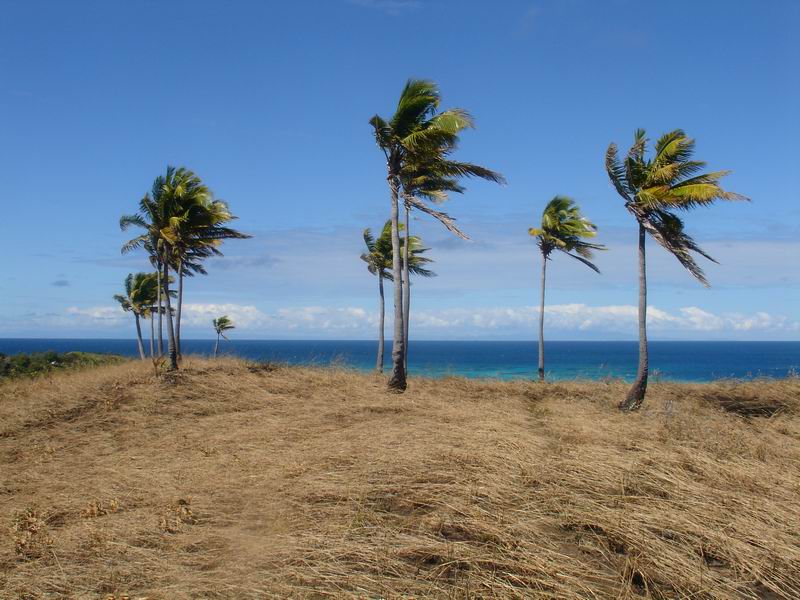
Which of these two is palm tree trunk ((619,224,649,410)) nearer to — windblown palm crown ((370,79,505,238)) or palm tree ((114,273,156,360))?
windblown palm crown ((370,79,505,238))

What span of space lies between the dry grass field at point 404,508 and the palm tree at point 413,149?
527 cm

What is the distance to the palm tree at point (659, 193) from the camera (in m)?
15.5

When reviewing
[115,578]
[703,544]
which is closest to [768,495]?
[703,544]

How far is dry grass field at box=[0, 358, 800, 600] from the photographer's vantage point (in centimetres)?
470

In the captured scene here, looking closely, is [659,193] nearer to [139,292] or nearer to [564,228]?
[564,228]

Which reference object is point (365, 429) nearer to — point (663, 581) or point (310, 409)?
point (310, 409)

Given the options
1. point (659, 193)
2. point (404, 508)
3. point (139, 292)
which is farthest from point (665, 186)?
point (139, 292)

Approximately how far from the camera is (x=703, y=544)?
5.20 metres

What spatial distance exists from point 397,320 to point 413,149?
4880mm

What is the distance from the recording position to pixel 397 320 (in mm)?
17031

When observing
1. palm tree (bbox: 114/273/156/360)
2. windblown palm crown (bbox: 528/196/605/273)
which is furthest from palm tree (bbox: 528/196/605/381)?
palm tree (bbox: 114/273/156/360)

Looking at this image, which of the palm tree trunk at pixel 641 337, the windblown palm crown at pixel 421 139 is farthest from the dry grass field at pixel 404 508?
the windblown palm crown at pixel 421 139

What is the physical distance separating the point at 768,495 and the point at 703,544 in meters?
2.11

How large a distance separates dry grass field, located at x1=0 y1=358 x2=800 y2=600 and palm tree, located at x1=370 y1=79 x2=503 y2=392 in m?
5.27
